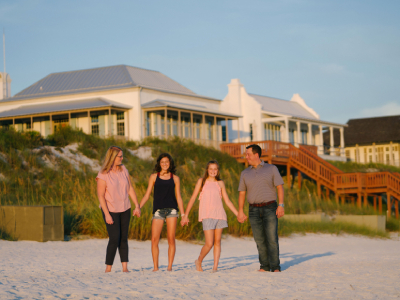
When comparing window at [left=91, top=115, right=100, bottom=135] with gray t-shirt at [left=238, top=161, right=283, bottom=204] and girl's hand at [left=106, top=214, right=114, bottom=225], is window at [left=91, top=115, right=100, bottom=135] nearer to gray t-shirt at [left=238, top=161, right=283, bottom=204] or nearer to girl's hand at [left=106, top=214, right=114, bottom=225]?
gray t-shirt at [left=238, top=161, right=283, bottom=204]

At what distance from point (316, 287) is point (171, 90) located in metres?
29.4

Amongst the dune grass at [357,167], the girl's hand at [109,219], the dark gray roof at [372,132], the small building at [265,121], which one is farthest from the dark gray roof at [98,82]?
the girl's hand at [109,219]

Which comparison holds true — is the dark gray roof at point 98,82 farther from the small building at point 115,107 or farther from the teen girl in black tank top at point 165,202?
the teen girl in black tank top at point 165,202

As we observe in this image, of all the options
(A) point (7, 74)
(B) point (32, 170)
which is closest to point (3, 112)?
(A) point (7, 74)

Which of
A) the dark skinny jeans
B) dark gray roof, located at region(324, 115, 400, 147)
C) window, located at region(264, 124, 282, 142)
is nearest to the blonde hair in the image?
the dark skinny jeans

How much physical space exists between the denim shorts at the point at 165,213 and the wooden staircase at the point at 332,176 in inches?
643

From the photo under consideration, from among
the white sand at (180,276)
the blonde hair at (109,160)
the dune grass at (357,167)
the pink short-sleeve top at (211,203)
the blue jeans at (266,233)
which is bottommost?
the white sand at (180,276)

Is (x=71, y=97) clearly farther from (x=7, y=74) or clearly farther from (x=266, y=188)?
(x=266, y=188)

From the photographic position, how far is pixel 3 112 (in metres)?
33.9

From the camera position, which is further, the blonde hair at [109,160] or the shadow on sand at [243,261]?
the shadow on sand at [243,261]

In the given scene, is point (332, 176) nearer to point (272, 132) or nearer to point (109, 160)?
point (272, 132)

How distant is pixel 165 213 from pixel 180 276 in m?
0.91

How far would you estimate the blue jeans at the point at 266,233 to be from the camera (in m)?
8.17

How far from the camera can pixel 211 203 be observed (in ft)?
26.9
